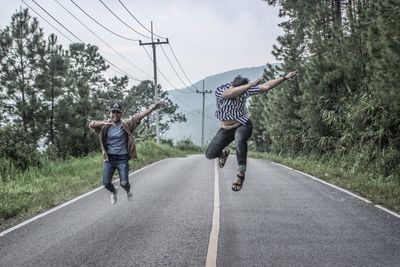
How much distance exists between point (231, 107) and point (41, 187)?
337 inches

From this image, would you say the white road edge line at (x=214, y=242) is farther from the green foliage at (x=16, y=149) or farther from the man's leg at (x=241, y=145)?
the green foliage at (x=16, y=149)

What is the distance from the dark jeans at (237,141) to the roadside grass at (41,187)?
14.0 feet

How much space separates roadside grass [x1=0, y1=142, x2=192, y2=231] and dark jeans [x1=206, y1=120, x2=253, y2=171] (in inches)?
168

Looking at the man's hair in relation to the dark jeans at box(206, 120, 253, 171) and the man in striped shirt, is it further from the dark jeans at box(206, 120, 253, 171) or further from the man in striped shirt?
the dark jeans at box(206, 120, 253, 171)

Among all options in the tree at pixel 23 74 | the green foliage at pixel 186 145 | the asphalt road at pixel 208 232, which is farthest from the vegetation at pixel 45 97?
the green foliage at pixel 186 145

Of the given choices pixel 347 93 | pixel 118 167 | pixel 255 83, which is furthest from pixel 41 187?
pixel 347 93

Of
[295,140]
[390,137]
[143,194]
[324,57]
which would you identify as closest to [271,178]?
[390,137]

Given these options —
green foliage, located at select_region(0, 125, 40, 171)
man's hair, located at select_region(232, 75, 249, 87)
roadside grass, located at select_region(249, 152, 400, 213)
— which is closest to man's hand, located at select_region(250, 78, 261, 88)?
man's hair, located at select_region(232, 75, 249, 87)

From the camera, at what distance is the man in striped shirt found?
6567 mm

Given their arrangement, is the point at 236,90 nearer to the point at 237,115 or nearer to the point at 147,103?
the point at 237,115

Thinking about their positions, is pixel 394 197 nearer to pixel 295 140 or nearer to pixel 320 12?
pixel 320 12

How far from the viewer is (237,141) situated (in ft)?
23.0

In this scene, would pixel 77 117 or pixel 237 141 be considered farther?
pixel 77 117

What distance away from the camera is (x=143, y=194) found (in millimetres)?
12422
